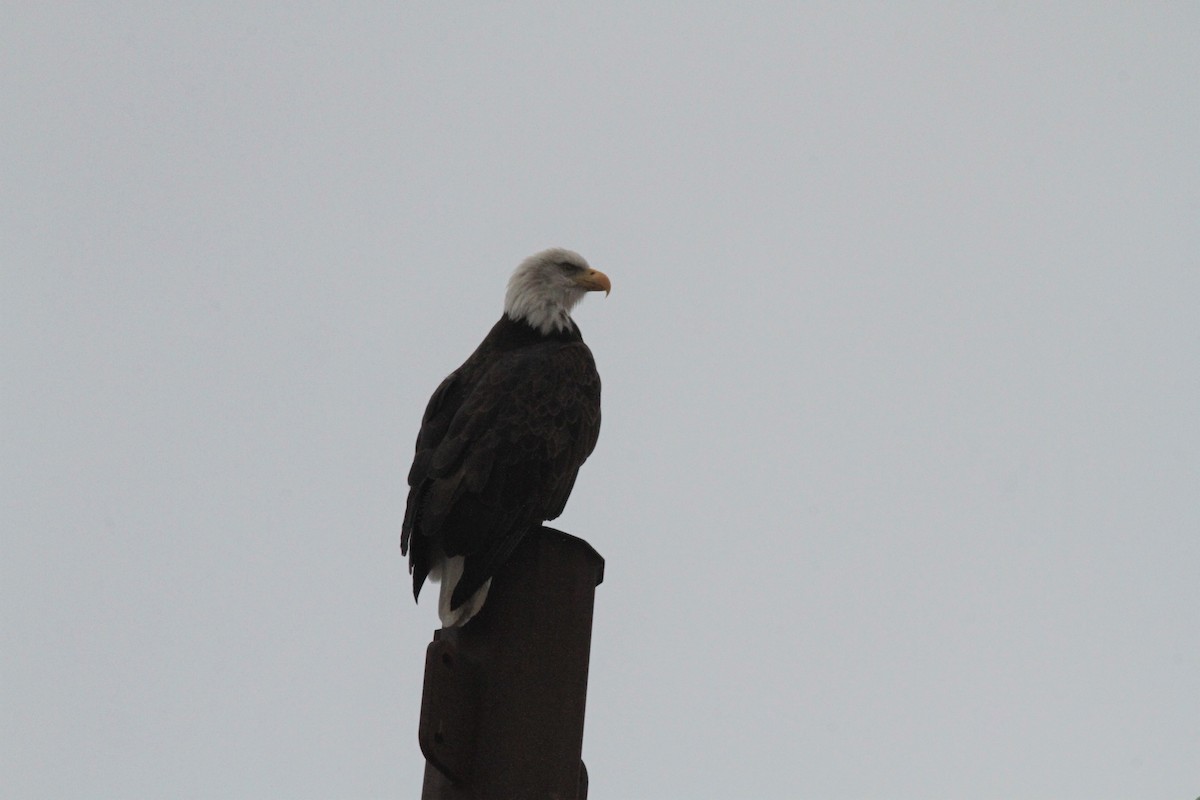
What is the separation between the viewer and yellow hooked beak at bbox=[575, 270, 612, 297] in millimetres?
6500

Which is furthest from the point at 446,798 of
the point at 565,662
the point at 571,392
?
the point at 571,392

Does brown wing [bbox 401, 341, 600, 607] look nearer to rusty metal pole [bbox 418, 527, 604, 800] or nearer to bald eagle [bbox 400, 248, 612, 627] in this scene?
bald eagle [bbox 400, 248, 612, 627]

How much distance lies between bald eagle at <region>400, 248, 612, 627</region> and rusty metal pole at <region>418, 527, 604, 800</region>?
11.2 inches

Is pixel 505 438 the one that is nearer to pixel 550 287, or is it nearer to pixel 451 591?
pixel 451 591

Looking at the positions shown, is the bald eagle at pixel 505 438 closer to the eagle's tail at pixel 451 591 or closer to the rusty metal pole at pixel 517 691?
the eagle's tail at pixel 451 591

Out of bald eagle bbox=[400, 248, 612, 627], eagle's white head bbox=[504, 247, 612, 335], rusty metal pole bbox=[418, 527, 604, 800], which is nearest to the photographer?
rusty metal pole bbox=[418, 527, 604, 800]

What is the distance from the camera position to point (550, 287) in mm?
6422

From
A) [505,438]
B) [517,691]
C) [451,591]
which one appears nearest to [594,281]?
[505,438]

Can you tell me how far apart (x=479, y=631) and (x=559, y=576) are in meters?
0.24

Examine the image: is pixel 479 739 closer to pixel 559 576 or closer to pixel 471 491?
pixel 559 576

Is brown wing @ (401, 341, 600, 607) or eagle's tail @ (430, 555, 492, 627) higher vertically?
brown wing @ (401, 341, 600, 607)

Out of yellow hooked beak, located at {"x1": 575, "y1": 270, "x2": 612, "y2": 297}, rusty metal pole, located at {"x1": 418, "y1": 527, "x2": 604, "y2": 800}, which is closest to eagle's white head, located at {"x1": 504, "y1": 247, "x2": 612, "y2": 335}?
yellow hooked beak, located at {"x1": 575, "y1": 270, "x2": 612, "y2": 297}

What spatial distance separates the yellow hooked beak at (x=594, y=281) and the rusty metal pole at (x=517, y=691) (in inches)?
131

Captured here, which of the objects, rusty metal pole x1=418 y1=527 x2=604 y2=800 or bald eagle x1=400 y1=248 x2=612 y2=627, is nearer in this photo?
rusty metal pole x1=418 y1=527 x2=604 y2=800
